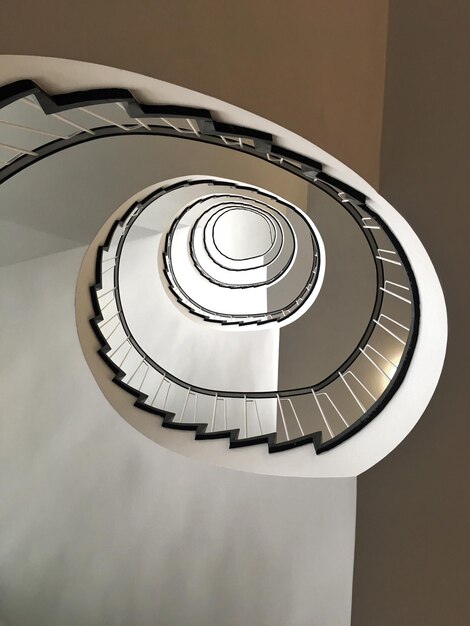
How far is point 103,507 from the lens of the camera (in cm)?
531

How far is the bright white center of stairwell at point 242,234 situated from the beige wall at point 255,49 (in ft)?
31.0

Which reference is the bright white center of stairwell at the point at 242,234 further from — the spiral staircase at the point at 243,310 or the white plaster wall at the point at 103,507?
the white plaster wall at the point at 103,507

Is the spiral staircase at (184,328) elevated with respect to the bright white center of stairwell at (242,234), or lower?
lower

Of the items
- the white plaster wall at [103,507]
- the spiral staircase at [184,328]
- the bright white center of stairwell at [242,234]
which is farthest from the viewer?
the bright white center of stairwell at [242,234]

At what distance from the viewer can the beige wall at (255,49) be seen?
1.93 m

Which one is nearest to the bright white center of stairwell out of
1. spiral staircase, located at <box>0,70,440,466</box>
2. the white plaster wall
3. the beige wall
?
spiral staircase, located at <box>0,70,440,466</box>

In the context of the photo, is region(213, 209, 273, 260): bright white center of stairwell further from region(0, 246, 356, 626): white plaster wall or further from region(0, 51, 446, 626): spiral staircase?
region(0, 246, 356, 626): white plaster wall

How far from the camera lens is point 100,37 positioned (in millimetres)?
1979

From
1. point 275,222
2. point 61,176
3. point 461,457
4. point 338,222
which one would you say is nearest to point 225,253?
point 275,222

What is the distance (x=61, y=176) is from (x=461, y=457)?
4532 millimetres

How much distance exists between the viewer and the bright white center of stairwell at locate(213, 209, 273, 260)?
40.1 feet

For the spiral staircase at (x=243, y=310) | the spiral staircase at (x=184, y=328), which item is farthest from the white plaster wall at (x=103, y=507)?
the spiral staircase at (x=243, y=310)

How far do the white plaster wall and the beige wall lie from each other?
3.11 m

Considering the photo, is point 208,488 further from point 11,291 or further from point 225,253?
point 225,253
